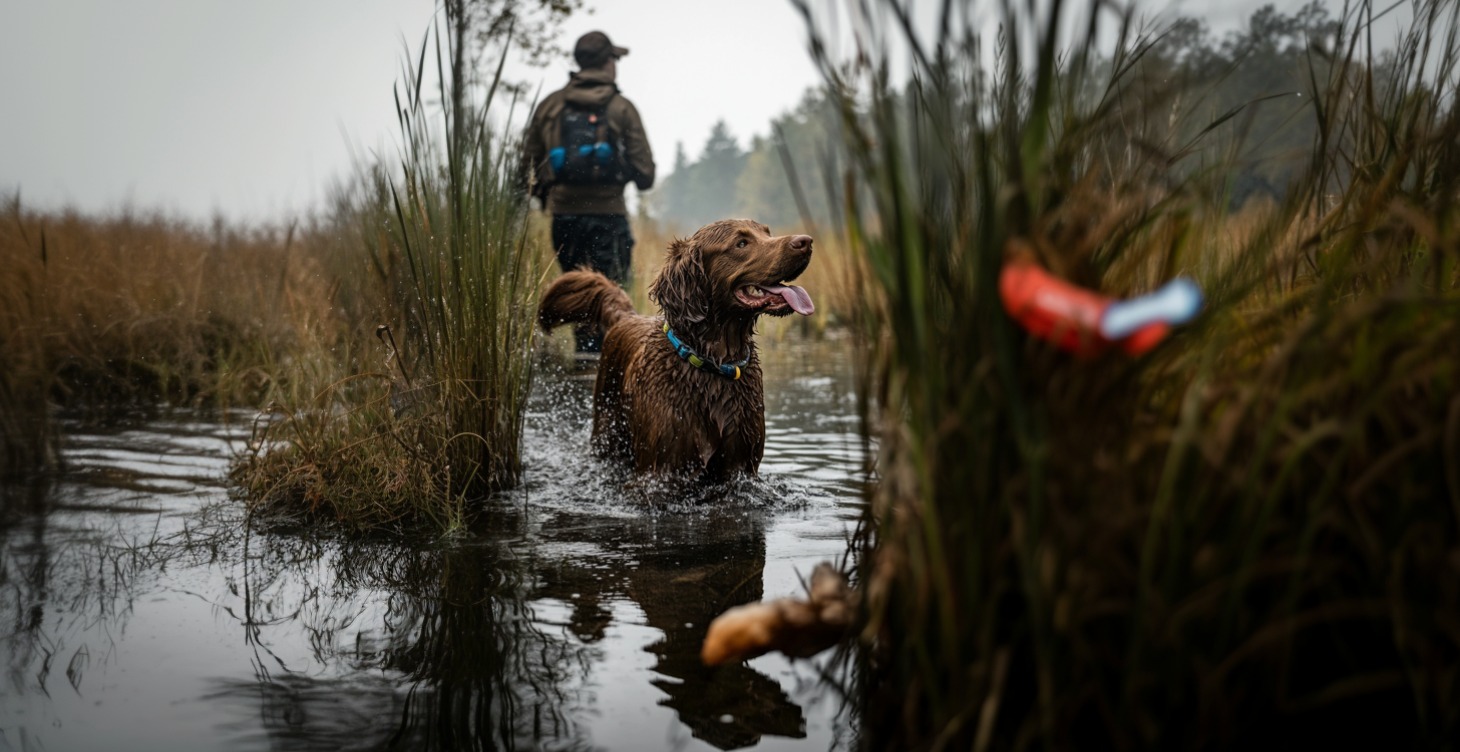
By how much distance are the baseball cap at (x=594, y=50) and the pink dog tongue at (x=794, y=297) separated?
16.3 ft

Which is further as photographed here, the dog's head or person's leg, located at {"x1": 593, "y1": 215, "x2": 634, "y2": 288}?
person's leg, located at {"x1": 593, "y1": 215, "x2": 634, "y2": 288}

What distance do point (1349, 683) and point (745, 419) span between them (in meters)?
3.50

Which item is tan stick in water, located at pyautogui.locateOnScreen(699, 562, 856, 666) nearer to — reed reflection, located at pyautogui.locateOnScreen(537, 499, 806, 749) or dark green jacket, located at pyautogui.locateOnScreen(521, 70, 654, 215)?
reed reflection, located at pyautogui.locateOnScreen(537, 499, 806, 749)

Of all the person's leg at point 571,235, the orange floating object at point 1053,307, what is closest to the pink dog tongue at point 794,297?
the orange floating object at point 1053,307

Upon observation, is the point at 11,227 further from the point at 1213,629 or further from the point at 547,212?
the point at 1213,629

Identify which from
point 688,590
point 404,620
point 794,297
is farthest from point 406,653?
point 794,297

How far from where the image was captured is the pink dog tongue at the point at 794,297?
15.3 ft

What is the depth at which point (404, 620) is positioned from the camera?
324 centimetres

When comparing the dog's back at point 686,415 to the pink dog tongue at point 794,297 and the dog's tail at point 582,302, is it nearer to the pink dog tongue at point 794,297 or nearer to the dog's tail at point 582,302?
the pink dog tongue at point 794,297

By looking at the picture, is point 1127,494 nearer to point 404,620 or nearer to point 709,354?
point 404,620

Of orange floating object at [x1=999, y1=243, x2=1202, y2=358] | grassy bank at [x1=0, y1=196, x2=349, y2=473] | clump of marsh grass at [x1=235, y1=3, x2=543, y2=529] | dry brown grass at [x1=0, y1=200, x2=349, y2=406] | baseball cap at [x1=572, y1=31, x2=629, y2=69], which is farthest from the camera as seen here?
baseball cap at [x1=572, y1=31, x2=629, y2=69]

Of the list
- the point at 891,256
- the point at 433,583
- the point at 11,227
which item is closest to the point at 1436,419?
the point at 891,256

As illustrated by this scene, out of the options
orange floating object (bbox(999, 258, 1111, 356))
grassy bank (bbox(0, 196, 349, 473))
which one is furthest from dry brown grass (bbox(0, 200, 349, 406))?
orange floating object (bbox(999, 258, 1111, 356))

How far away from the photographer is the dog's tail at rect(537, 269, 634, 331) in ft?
19.1
